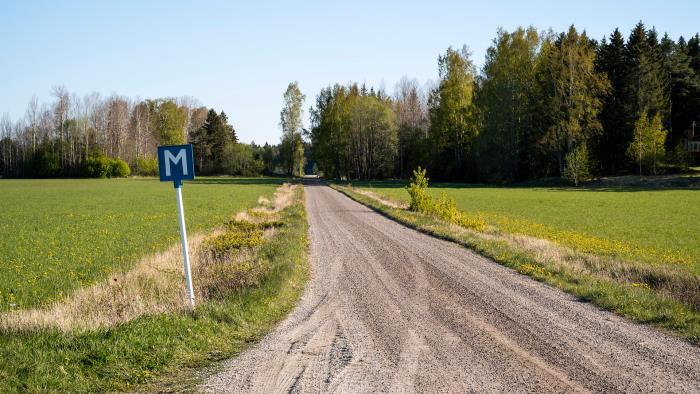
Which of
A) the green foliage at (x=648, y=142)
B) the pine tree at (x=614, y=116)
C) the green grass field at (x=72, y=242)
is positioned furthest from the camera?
the pine tree at (x=614, y=116)

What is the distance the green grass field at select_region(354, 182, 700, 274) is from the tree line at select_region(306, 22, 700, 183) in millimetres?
21312

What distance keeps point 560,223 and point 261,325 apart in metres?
24.0

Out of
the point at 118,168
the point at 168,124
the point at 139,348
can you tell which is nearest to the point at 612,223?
the point at 139,348

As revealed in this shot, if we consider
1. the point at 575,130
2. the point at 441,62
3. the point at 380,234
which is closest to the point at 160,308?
the point at 380,234

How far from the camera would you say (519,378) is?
6125mm

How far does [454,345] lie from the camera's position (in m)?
7.38

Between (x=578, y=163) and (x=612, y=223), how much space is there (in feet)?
116

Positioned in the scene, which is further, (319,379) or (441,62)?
(441,62)

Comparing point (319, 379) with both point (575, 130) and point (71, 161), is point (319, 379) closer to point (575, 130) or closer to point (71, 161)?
point (575, 130)

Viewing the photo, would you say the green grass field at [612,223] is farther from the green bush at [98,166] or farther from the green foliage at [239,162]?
the green bush at [98,166]

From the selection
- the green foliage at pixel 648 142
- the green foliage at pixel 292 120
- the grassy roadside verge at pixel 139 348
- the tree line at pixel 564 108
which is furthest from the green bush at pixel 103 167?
the grassy roadside verge at pixel 139 348

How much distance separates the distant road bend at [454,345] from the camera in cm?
604

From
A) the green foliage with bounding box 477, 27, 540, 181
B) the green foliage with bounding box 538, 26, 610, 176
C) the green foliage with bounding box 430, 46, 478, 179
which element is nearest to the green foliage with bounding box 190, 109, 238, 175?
the green foliage with bounding box 430, 46, 478, 179

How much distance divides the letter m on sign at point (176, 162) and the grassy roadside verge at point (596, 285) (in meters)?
8.13
